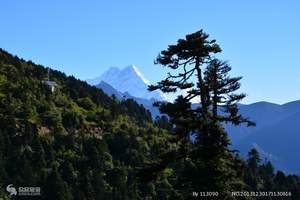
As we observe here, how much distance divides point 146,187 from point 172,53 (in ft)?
473

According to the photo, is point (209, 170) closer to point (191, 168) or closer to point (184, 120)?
point (191, 168)

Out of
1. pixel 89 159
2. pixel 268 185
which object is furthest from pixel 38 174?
pixel 268 185

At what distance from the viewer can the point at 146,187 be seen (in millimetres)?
183250

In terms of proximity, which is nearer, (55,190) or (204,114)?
(204,114)

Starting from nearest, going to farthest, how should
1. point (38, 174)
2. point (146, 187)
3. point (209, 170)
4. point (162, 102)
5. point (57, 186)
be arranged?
point (209, 170) < point (162, 102) < point (57, 186) < point (38, 174) < point (146, 187)

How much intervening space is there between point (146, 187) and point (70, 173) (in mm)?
22830

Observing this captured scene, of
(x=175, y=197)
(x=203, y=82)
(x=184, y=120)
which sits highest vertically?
(x=203, y=82)

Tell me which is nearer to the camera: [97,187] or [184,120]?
[184,120]

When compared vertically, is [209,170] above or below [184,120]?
below

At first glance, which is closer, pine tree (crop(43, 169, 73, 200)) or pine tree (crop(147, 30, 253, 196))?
pine tree (crop(147, 30, 253, 196))

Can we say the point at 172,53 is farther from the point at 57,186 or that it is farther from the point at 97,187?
the point at 97,187

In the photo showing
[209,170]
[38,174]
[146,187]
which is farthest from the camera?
[146,187]

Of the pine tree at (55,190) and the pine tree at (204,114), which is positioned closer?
the pine tree at (204,114)

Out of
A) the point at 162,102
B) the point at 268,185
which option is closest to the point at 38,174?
the point at 268,185
